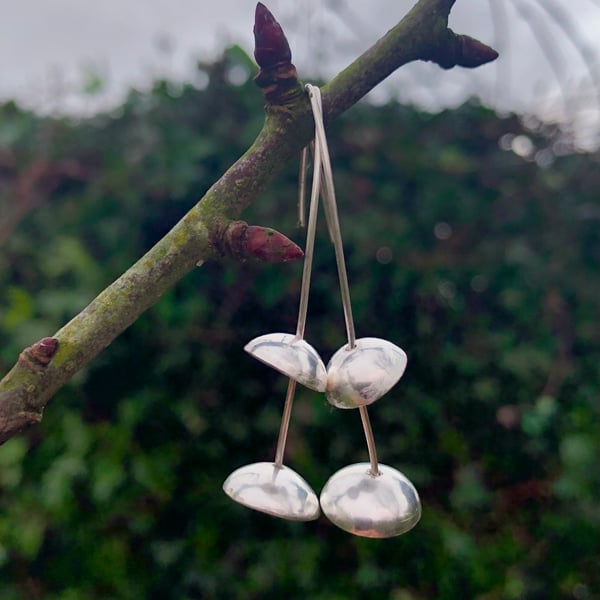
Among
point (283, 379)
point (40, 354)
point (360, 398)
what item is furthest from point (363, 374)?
point (283, 379)

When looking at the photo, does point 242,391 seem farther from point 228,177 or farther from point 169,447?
point 228,177

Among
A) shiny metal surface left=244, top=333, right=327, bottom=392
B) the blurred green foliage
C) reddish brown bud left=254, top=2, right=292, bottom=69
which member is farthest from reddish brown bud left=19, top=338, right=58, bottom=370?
the blurred green foliage

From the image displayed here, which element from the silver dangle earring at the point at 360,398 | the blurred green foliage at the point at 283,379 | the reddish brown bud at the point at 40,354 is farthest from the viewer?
the blurred green foliage at the point at 283,379

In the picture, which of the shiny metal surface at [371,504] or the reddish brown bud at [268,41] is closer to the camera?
the reddish brown bud at [268,41]

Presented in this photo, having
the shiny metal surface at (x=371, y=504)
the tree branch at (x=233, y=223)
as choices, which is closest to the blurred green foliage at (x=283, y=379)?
the shiny metal surface at (x=371, y=504)

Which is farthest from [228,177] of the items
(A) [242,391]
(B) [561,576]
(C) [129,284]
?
(B) [561,576]

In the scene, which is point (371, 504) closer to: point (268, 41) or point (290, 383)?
point (290, 383)

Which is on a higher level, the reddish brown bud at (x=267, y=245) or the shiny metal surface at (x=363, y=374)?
the reddish brown bud at (x=267, y=245)

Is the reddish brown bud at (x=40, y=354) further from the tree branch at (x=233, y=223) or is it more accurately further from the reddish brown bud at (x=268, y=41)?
the reddish brown bud at (x=268, y=41)
